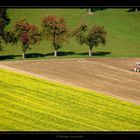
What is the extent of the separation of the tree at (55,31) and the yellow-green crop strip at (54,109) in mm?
846

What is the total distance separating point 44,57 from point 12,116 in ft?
4.51

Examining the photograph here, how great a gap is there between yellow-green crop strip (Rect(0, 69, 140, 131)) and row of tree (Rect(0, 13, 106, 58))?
64 cm

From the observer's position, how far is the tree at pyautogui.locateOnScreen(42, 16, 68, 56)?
7955 millimetres

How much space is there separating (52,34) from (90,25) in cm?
78

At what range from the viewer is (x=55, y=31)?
8.30 metres

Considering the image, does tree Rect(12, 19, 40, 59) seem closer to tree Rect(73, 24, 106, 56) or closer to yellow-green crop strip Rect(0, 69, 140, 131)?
yellow-green crop strip Rect(0, 69, 140, 131)

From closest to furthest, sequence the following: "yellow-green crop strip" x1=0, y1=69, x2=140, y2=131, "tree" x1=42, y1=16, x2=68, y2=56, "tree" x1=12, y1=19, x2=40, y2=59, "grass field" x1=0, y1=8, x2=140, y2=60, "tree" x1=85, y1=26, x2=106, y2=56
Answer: "yellow-green crop strip" x1=0, y1=69, x2=140, y2=131, "grass field" x1=0, y1=8, x2=140, y2=60, "tree" x1=12, y1=19, x2=40, y2=59, "tree" x1=85, y1=26, x2=106, y2=56, "tree" x1=42, y1=16, x2=68, y2=56

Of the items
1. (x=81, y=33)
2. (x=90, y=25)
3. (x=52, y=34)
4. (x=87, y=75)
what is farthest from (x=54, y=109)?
(x=90, y=25)

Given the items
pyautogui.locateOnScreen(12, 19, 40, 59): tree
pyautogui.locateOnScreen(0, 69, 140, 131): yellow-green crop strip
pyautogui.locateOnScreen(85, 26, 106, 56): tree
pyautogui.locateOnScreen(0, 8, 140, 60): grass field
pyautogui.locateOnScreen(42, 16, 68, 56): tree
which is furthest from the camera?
pyautogui.locateOnScreen(42, 16, 68, 56): tree

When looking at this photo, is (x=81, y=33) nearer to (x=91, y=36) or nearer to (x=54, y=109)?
(x=91, y=36)

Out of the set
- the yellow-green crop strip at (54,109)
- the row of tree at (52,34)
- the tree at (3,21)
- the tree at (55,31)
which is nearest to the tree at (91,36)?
the row of tree at (52,34)

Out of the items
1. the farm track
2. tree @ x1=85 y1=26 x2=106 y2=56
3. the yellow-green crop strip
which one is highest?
tree @ x1=85 y1=26 x2=106 y2=56

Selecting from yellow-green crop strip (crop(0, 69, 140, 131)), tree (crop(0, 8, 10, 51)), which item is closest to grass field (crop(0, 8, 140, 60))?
tree (crop(0, 8, 10, 51))
